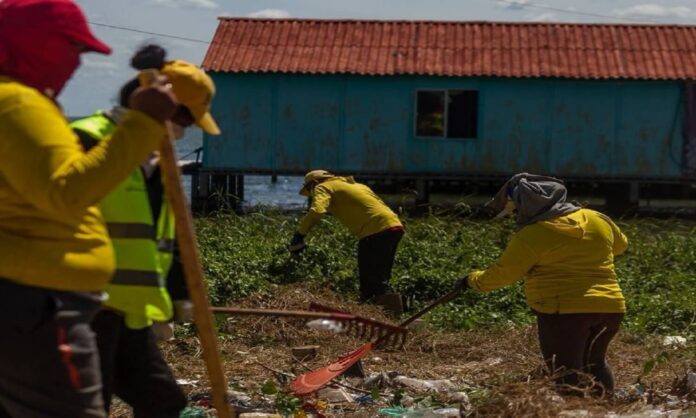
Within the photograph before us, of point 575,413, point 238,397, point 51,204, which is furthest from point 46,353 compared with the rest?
point 238,397

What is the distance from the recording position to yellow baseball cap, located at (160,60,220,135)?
3521 millimetres

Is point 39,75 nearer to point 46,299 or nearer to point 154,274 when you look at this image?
point 46,299

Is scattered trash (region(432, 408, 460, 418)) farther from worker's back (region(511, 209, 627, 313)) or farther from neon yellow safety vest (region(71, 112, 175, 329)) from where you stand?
neon yellow safety vest (region(71, 112, 175, 329))

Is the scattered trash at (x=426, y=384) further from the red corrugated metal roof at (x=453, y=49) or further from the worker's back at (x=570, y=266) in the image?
the red corrugated metal roof at (x=453, y=49)

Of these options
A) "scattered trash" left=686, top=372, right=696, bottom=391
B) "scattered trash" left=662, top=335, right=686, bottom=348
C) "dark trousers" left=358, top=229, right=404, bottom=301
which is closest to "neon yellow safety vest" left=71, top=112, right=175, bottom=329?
"scattered trash" left=686, top=372, right=696, bottom=391

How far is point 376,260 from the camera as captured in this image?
9242mm

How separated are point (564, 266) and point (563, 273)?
35 mm

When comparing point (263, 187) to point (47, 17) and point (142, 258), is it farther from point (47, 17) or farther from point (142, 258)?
→ point (47, 17)

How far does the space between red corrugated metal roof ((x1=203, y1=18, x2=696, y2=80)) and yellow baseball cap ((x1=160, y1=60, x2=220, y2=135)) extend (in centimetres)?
1593

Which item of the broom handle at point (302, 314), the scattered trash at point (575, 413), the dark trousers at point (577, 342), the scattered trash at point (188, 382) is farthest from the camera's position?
the scattered trash at point (188, 382)

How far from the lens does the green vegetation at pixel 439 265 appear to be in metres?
8.82

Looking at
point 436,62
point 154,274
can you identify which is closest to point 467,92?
point 436,62

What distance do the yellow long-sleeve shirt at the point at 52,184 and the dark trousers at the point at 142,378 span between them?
2.40ft

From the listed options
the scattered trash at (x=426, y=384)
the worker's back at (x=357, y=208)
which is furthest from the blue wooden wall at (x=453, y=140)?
the scattered trash at (x=426, y=384)
